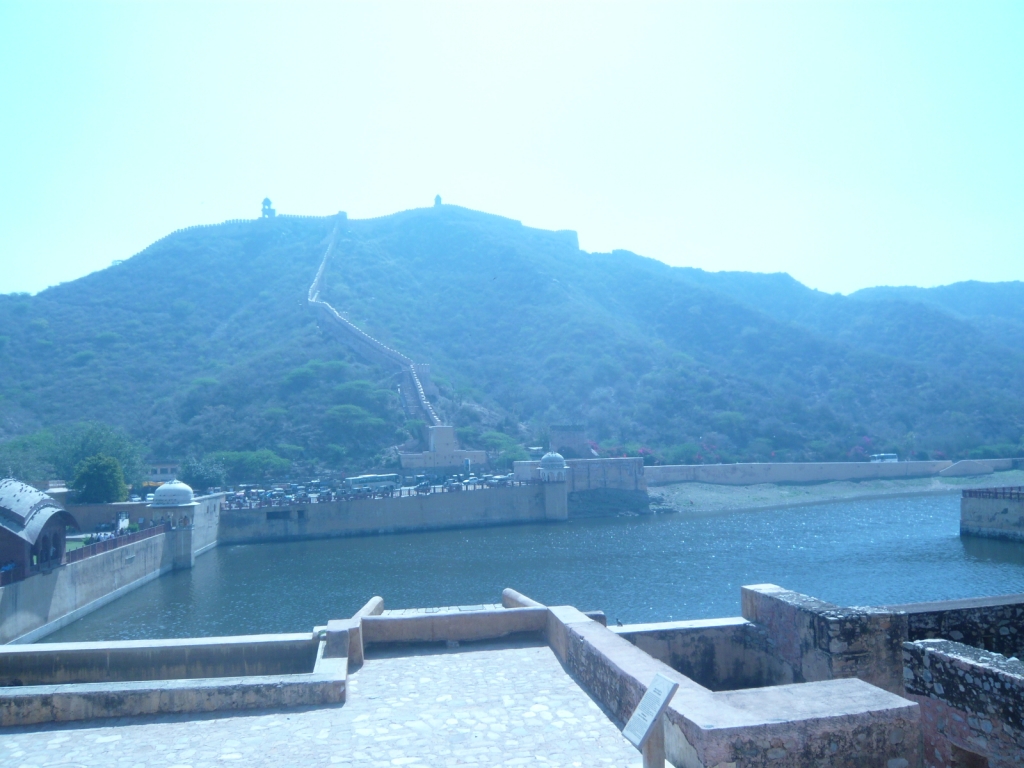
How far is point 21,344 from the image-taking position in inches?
2837

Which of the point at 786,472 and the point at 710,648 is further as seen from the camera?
the point at 786,472

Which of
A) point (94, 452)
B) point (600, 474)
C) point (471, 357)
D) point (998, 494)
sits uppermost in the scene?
point (471, 357)

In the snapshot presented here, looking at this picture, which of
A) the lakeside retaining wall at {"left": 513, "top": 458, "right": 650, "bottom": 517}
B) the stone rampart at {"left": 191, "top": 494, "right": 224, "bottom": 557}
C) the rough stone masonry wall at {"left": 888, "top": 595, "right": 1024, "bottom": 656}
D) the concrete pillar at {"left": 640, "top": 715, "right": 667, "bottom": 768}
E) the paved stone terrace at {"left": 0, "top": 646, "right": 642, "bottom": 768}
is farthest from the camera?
the lakeside retaining wall at {"left": 513, "top": 458, "right": 650, "bottom": 517}

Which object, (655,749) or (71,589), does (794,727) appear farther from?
(71,589)

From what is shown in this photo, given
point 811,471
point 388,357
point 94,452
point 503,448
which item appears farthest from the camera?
point 388,357

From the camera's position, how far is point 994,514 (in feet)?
109

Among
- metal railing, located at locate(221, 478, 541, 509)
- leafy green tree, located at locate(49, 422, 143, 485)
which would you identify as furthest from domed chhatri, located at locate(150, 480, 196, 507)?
leafy green tree, located at locate(49, 422, 143, 485)

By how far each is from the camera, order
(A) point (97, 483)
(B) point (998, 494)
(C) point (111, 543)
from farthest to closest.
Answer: (A) point (97, 483), (B) point (998, 494), (C) point (111, 543)

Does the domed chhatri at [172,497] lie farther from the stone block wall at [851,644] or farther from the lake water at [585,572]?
the stone block wall at [851,644]

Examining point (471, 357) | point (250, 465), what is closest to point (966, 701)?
point (250, 465)

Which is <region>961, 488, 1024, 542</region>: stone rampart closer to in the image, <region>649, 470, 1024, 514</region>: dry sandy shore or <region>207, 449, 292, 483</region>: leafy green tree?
<region>649, 470, 1024, 514</region>: dry sandy shore

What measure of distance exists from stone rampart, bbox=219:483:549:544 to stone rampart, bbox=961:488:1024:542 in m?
21.3

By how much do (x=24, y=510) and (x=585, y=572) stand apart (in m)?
17.5

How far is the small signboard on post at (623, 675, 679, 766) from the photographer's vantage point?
143 inches
